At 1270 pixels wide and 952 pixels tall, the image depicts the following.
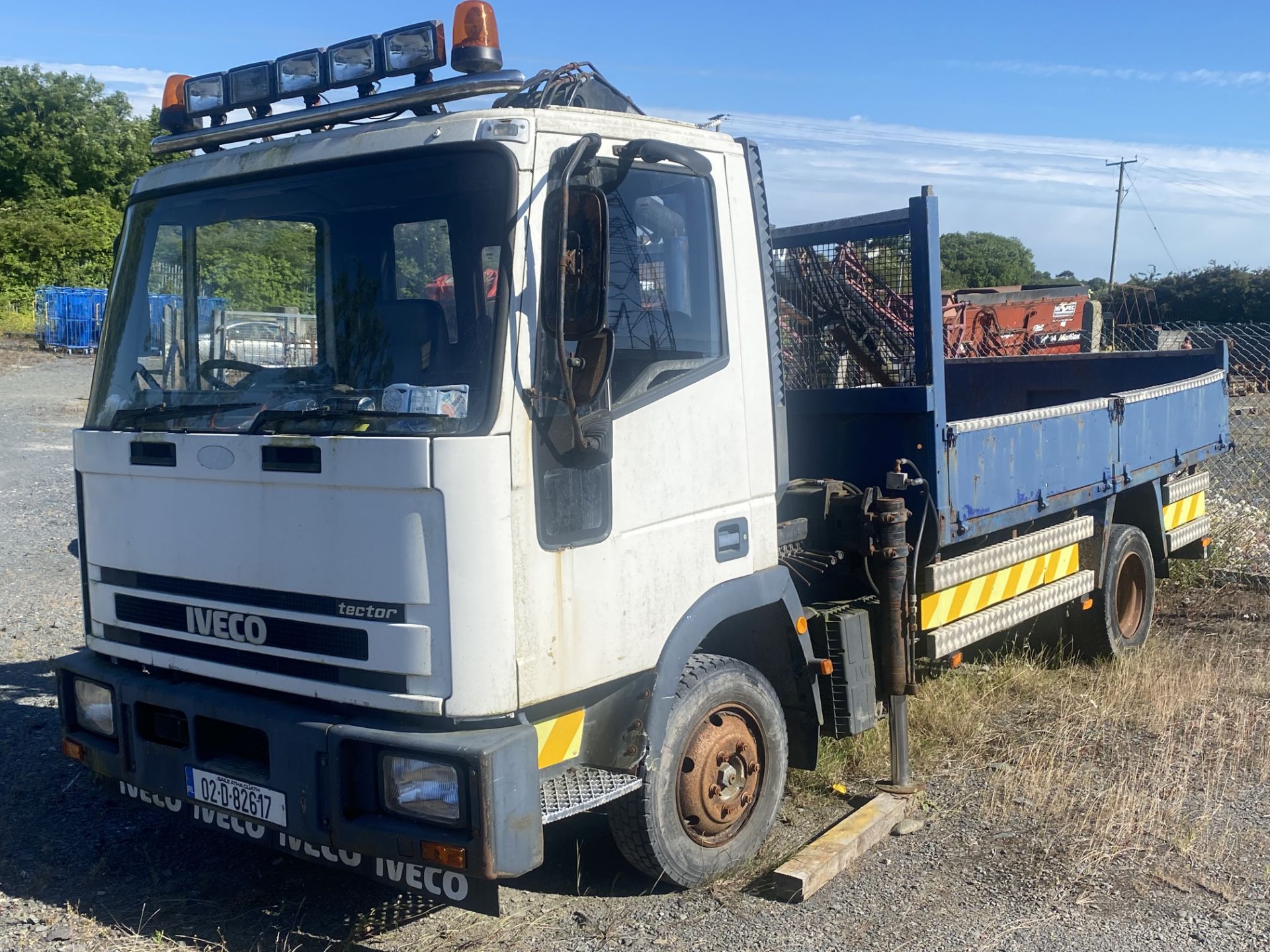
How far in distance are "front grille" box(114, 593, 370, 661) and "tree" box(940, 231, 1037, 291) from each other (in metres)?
50.6

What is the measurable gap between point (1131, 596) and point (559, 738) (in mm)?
5055

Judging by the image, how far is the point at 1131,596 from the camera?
24.0ft

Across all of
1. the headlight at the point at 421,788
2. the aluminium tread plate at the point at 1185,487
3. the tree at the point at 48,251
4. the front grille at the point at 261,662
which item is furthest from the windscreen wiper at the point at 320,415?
the tree at the point at 48,251

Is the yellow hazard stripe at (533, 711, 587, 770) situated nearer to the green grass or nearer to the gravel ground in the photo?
the gravel ground

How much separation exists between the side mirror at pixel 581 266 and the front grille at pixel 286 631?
1.06 metres

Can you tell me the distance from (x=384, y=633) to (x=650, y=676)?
0.88 m

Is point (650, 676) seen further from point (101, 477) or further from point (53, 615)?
point (53, 615)

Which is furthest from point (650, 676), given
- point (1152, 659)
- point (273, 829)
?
point (1152, 659)

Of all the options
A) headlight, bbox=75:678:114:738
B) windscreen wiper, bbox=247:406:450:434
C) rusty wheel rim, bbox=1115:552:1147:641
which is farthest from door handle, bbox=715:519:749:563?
rusty wheel rim, bbox=1115:552:1147:641

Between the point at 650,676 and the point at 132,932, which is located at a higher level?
the point at 650,676

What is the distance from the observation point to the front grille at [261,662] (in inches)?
131

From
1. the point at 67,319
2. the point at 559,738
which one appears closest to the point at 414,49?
the point at 559,738

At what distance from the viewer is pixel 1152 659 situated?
23.2 ft

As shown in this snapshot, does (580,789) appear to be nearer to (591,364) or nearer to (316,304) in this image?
(591,364)
